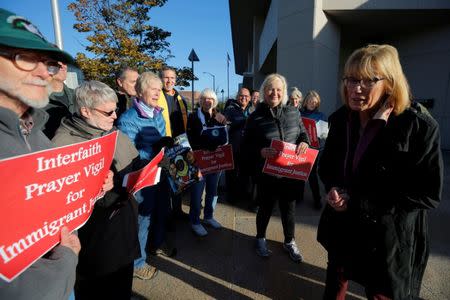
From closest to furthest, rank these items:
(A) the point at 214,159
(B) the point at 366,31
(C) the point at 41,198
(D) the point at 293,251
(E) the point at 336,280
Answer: (C) the point at 41,198 → (E) the point at 336,280 → (D) the point at 293,251 → (A) the point at 214,159 → (B) the point at 366,31

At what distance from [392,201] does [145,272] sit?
238 cm

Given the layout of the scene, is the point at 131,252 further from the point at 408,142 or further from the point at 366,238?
the point at 408,142

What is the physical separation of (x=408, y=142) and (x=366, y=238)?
0.64 meters

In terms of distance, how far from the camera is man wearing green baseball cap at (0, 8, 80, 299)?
893 mm

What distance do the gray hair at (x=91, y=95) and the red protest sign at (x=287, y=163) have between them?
1653mm

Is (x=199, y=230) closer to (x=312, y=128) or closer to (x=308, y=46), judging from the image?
(x=312, y=128)

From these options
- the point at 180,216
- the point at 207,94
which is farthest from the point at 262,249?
the point at 207,94

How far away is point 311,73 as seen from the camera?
27.6 feet

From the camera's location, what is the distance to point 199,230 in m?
3.52

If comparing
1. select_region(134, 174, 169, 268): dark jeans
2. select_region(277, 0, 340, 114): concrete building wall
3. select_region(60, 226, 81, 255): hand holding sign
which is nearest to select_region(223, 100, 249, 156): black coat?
select_region(134, 174, 169, 268): dark jeans

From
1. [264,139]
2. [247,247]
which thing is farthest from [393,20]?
[247,247]

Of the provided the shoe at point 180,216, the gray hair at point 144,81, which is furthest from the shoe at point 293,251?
the gray hair at point 144,81

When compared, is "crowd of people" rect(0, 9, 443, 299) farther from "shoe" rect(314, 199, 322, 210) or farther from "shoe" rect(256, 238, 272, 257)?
"shoe" rect(314, 199, 322, 210)

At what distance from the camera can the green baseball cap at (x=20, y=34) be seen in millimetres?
897
